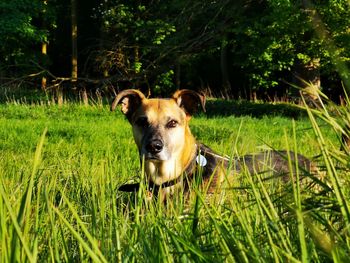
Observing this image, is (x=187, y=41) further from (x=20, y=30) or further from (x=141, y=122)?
(x=141, y=122)

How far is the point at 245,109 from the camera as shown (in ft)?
71.1

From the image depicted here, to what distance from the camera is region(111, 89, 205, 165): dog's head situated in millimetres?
5906

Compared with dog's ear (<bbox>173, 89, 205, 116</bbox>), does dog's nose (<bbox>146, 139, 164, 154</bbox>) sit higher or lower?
lower

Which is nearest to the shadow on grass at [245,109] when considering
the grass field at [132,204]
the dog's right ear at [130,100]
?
the grass field at [132,204]

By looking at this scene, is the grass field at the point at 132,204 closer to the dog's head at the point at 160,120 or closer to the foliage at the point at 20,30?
the dog's head at the point at 160,120

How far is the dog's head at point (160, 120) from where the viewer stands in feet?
19.4

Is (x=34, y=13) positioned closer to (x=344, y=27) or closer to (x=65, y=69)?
(x=65, y=69)

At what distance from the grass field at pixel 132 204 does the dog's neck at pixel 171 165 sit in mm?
220

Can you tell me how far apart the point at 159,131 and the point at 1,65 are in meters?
33.8

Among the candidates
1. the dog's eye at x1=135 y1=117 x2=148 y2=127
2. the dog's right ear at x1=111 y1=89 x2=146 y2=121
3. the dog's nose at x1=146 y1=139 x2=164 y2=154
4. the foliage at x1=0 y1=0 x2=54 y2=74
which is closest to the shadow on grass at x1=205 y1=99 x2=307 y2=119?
the foliage at x1=0 y1=0 x2=54 y2=74

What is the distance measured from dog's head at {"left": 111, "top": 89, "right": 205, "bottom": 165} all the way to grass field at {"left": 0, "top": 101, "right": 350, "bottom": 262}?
0.35 meters

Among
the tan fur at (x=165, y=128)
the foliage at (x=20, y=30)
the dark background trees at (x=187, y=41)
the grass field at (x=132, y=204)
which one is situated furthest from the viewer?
the foliage at (x=20, y=30)

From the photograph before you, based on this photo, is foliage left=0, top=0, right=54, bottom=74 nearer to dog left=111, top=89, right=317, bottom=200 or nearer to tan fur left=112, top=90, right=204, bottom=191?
tan fur left=112, top=90, right=204, bottom=191

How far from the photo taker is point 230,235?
130cm
